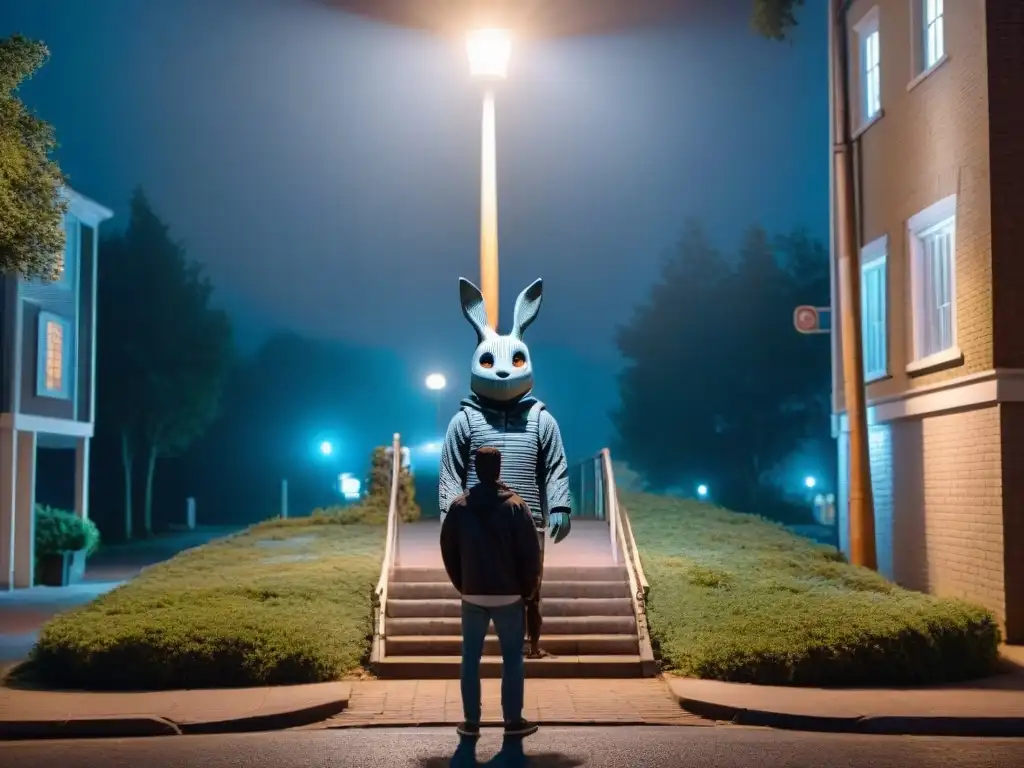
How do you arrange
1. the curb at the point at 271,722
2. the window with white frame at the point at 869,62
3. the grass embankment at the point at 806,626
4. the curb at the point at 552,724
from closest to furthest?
the curb at the point at 271,722, the curb at the point at 552,724, the grass embankment at the point at 806,626, the window with white frame at the point at 869,62

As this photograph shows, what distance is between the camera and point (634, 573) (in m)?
14.1

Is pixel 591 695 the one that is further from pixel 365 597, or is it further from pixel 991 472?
pixel 991 472

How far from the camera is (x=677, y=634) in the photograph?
12.2 m

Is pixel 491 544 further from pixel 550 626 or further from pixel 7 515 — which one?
pixel 7 515

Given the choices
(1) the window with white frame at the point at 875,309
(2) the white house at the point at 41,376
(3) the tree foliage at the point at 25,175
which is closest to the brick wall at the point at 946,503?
(1) the window with white frame at the point at 875,309

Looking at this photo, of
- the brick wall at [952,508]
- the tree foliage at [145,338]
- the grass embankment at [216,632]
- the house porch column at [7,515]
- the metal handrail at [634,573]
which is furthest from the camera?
the tree foliage at [145,338]

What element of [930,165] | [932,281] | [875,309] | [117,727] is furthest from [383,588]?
[875,309]

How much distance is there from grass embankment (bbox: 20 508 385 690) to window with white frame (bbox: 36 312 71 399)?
11.0 meters

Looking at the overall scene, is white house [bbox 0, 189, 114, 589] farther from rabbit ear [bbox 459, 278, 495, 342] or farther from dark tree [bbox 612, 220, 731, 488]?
dark tree [bbox 612, 220, 731, 488]

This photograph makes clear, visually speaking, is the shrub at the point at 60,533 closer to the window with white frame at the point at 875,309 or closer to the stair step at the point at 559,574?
the stair step at the point at 559,574

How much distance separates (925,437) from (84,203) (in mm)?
17216

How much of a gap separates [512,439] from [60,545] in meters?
16.8

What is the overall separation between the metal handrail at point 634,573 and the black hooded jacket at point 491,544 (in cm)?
377

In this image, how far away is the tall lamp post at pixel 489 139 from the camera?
47.3 feet
